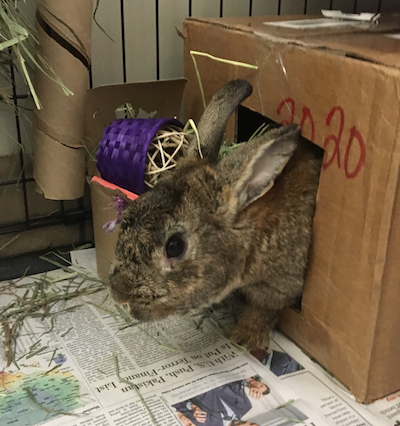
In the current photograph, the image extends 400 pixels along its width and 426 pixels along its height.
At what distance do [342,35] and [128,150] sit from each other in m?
0.58

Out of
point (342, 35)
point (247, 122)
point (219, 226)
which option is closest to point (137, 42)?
point (247, 122)

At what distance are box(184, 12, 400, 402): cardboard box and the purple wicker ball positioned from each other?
287mm

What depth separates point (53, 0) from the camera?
4.36 ft

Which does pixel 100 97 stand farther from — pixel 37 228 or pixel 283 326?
pixel 283 326

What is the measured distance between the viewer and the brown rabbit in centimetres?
103

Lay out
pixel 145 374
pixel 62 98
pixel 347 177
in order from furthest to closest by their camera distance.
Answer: pixel 62 98
pixel 145 374
pixel 347 177

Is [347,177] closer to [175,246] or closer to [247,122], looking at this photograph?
[175,246]

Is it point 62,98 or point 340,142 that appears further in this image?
point 62,98

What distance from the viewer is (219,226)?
108 centimetres

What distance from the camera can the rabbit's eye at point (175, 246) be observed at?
1030 millimetres

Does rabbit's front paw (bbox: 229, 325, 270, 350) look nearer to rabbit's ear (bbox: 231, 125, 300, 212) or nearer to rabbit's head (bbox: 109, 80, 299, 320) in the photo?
rabbit's head (bbox: 109, 80, 299, 320)

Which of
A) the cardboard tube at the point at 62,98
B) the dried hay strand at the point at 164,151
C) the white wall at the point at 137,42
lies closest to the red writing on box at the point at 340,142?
the dried hay strand at the point at 164,151

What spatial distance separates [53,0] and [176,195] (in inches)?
27.2

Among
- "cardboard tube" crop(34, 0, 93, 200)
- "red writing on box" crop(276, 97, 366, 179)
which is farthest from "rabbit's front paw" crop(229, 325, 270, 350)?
"cardboard tube" crop(34, 0, 93, 200)
